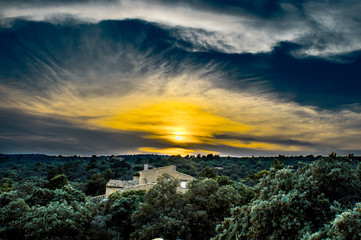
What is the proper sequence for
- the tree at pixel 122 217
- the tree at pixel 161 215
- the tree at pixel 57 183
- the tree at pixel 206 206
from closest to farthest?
the tree at pixel 161 215 → the tree at pixel 206 206 → the tree at pixel 122 217 → the tree at pixel 57 183

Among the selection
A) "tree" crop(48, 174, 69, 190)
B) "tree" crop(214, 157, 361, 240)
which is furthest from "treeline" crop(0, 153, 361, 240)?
"tree" crop(48, 174, 69, 190)

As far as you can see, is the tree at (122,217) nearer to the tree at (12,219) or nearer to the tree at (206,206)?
the tree at (206,206)

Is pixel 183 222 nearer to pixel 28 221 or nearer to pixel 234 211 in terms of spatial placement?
pixel 234 211

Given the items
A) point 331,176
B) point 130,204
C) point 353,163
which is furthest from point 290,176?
point 130,204

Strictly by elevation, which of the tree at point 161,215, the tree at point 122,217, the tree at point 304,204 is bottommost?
the tree at point 122,217

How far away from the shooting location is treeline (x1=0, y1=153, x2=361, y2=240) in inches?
418

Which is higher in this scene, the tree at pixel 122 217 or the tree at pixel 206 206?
the tree at pixel 206 206

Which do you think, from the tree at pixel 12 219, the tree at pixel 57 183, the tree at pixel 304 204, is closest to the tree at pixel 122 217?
the tree at pixel 12 219

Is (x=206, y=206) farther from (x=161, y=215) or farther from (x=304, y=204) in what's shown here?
(x=304, y=204)

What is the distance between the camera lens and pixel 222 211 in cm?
2198

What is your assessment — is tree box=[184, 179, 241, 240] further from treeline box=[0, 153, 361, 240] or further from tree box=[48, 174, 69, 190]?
tree box=[48, 174, 69, 190]

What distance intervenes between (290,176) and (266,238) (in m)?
4.14

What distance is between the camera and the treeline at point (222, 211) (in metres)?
10.6

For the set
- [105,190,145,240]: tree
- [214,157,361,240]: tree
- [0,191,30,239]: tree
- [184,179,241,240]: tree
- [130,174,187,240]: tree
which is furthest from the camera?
[105,190,145,240]: tree
